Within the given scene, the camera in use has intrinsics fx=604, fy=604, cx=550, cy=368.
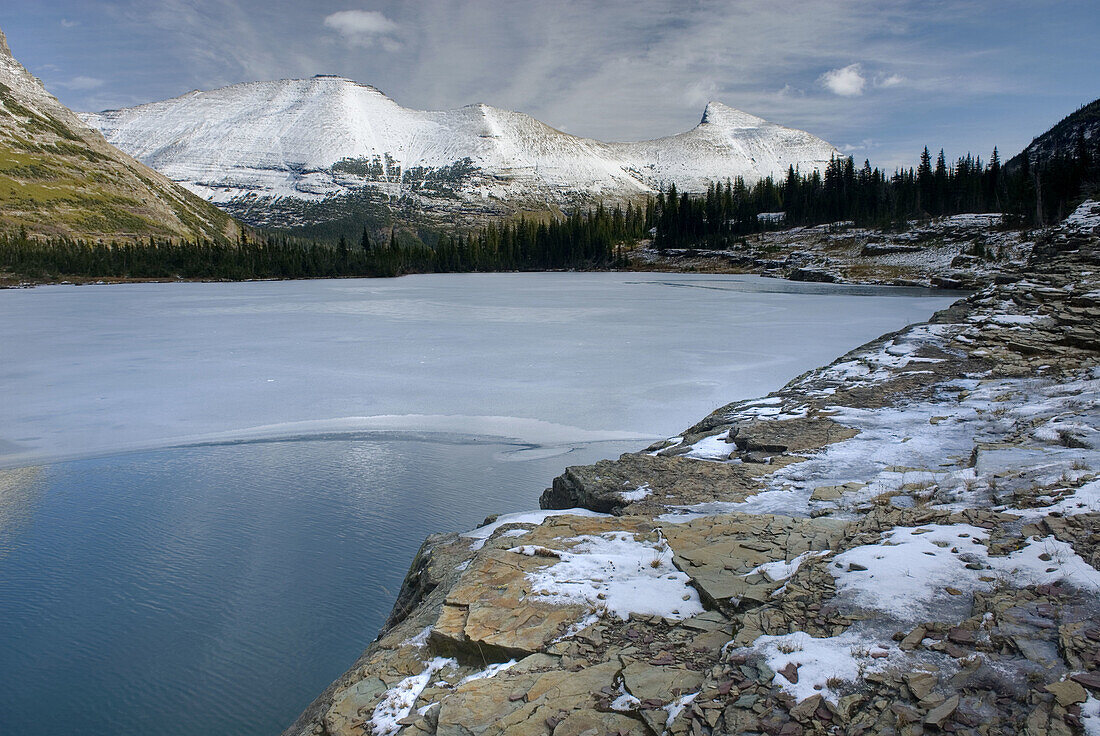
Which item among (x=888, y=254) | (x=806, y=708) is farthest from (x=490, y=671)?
(x=888, y=254)

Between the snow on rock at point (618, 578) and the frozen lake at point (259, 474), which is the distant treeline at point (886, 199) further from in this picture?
the snow on rock at point (618, 578)

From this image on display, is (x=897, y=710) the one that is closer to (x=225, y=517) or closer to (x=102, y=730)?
(x=102, y=730)

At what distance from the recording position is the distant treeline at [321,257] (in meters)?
87.5

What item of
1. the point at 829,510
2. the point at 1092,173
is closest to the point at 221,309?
the point at 829,510

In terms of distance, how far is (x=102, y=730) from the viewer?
4.73m

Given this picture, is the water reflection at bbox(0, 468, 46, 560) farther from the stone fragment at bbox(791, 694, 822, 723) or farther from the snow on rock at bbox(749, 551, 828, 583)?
the stone fragment at bbox(791, 694, 822, 723)

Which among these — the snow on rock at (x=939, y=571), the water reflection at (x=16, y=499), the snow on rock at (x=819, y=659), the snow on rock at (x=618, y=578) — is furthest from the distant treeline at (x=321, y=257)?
the snow on rock at (x=819, y=659)

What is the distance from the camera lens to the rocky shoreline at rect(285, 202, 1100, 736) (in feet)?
10.2

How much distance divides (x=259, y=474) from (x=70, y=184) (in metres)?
184

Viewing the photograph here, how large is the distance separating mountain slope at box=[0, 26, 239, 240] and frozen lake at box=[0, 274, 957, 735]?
14010 cm

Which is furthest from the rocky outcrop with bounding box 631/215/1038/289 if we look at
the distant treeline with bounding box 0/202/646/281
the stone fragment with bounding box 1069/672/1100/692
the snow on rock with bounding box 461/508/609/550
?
the stone fragment with bounding box 1069/672/1100/692

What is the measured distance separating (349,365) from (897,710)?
51.9ft

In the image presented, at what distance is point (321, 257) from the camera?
99.4m

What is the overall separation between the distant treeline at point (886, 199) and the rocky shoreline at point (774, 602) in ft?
222
